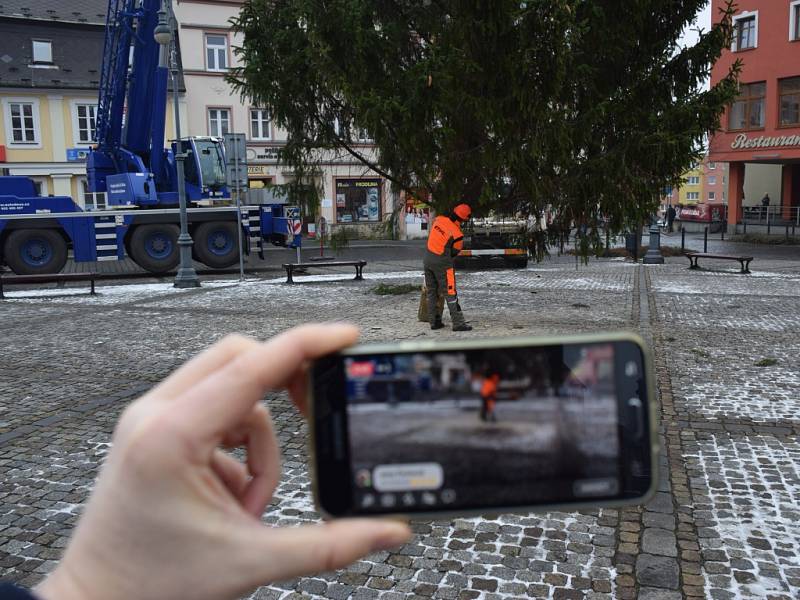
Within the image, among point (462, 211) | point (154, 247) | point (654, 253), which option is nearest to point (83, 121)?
point (154, 247)

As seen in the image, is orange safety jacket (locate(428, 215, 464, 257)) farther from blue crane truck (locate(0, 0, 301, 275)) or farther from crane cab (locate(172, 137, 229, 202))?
crane cab (locate(172, 137, 229, 202))

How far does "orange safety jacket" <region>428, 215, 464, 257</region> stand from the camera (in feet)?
32.7

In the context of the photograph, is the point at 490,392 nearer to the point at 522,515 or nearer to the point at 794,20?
the point at 522,515

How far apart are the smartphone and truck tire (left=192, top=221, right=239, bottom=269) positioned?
19.4 meters

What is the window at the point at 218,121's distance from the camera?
121 feet

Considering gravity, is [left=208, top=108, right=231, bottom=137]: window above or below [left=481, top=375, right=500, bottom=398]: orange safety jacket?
above

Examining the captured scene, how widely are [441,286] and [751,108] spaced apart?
33.4 meters

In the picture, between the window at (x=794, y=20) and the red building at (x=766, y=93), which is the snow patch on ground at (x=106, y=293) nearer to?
the red building at (x=766, y=93)

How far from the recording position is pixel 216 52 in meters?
36.7

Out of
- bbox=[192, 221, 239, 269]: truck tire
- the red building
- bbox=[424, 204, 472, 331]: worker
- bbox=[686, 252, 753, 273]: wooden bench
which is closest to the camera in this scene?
bbox=[424, 204, 472, 331]: worker

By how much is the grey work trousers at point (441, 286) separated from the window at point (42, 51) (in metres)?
32.7

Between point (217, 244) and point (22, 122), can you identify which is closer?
point (217, 244)

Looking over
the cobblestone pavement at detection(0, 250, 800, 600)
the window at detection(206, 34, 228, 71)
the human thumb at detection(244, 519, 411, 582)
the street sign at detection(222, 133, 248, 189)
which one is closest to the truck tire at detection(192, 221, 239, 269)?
the street sign at detection(222, 133, 248, 189)

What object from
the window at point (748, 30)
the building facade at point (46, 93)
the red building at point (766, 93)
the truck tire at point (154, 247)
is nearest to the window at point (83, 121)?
the building facade at point (46, 93)
